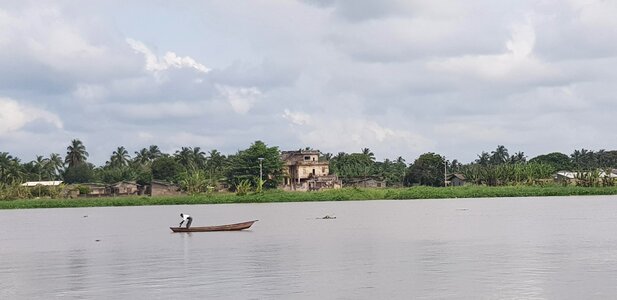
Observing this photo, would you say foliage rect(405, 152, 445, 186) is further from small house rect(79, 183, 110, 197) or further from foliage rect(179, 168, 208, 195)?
small house rect(79, 183, 110, 197)

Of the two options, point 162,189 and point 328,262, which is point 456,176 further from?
point 328,262

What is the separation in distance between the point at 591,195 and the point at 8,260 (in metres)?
102

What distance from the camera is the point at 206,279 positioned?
32.3m

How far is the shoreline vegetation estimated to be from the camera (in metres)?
Result: 118

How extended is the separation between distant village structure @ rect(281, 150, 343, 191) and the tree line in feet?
21.1

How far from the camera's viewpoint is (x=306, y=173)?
154000mm

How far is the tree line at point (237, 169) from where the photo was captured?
137000mm

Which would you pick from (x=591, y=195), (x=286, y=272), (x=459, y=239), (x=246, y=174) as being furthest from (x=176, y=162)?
(x=286, y=272)

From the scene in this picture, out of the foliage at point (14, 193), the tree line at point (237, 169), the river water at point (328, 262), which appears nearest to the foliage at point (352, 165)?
the tree line at point (237, 169)

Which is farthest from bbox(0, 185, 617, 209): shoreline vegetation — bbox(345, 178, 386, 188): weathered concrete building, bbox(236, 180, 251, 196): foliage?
bbox(345, 178, 386, 188): weathered concrete building

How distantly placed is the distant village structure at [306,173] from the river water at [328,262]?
82.4 metres

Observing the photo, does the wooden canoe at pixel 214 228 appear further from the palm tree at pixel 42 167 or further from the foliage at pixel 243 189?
the palm tree at pixel 42 167

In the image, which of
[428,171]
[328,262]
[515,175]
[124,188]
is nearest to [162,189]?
[124,188]

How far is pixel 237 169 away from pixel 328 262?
4099 inches
